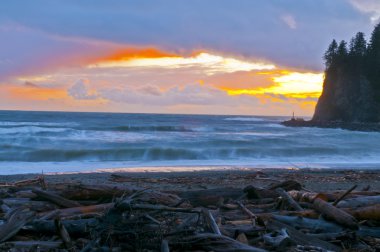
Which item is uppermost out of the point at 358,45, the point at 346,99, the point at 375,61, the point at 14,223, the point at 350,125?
the point at 358,45

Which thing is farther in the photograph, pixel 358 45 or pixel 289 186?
pixel 358 45

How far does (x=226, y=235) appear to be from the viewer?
15.3ft

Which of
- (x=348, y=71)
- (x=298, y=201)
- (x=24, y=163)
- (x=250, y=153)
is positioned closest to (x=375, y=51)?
(x=348, y=71)

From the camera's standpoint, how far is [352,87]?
67.0 metres

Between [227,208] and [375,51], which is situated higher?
[375,51]

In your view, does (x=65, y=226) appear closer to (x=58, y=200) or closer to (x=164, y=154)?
(x=58, y=200)

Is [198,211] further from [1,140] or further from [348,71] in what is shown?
[348,71]

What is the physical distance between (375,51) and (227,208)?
67428 mm

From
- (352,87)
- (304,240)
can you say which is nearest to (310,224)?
(304,240)

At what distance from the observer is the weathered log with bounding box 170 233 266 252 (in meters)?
4.16

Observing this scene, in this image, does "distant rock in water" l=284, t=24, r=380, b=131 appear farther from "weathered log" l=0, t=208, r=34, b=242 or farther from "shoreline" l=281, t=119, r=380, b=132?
"weathered log" l=0, t=208, r=34, b=242

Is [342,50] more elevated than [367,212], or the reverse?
[342,50]

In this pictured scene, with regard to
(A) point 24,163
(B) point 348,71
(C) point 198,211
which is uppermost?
(B) point 348,71

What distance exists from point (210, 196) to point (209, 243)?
8.69 feet
